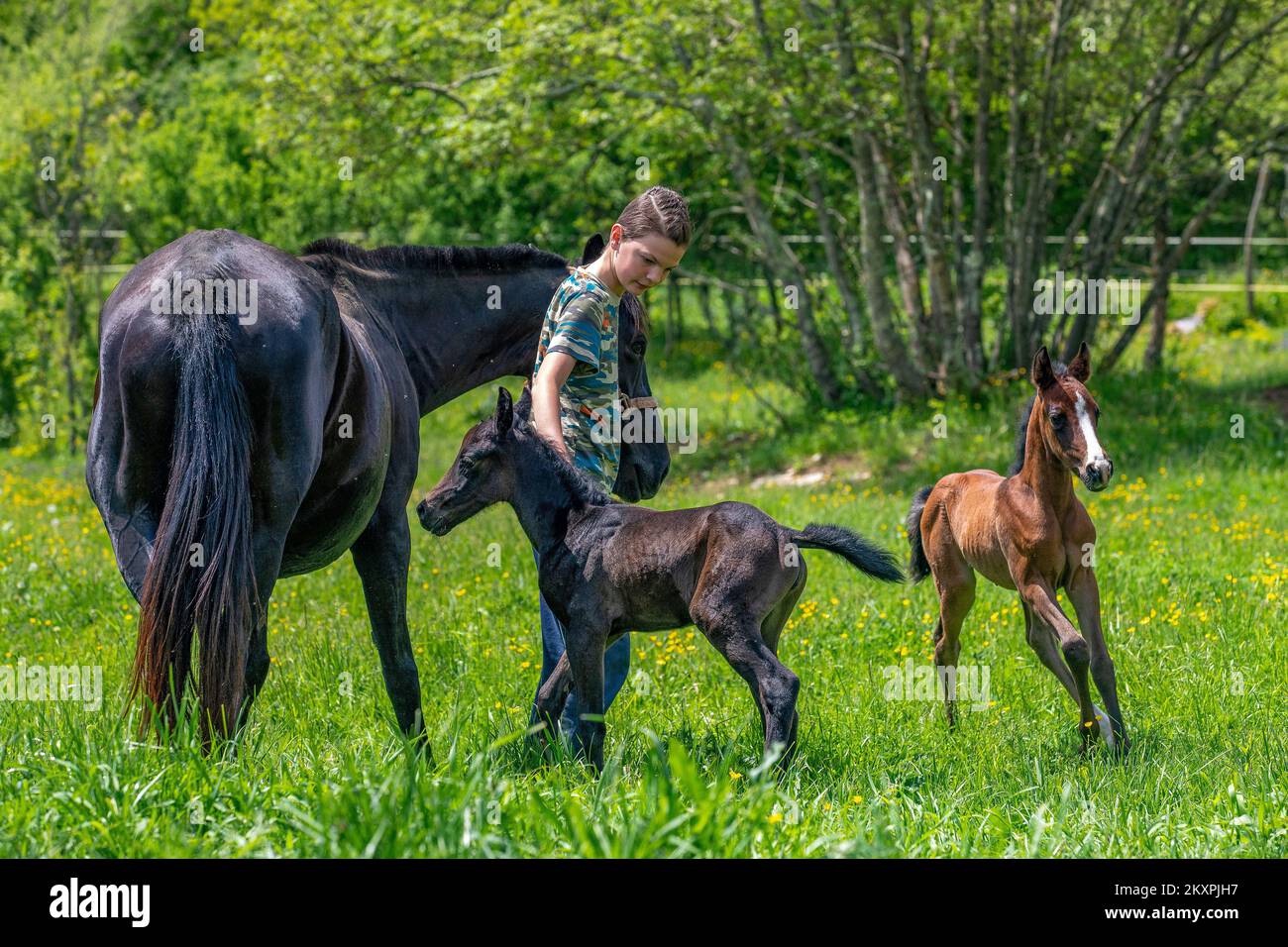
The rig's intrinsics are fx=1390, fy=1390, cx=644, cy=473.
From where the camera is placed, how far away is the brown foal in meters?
5.32

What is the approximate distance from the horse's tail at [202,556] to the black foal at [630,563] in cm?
92

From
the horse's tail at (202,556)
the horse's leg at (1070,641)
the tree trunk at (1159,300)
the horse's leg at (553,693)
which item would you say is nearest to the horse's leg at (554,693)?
the horse's leg at (553,693)

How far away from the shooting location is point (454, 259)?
5930 mm

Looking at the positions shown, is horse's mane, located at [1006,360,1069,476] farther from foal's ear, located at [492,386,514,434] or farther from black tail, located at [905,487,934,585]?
foal's ear, located at [492,386,514,434]

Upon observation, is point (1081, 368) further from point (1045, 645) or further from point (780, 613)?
point (780, 613)

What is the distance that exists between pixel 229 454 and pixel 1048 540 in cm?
320

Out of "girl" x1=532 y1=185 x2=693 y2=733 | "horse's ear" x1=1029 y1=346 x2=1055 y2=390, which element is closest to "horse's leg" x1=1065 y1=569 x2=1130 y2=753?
"horse's ear" x1=1029 y1=346 x2=1055 y2=390

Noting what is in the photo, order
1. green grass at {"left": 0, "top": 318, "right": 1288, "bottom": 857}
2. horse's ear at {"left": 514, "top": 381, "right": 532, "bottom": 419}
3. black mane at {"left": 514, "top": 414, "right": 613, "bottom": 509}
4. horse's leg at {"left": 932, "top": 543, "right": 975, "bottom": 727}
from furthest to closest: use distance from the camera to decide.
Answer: horse's leg at {"left": 932, "top": 543, "right": 975, "bottom": 727} < horse's ear at {"left": 514, "top": 381, "right": 532, "bottom": 419} < black mane at {"left": 514, "top": 414, "right": 613, "bottom": 509} < green grass at {"left": 0, "top": 318, "right": 1288, "bottom": 857}

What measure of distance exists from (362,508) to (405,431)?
18.0 inches

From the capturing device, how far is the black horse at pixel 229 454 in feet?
13.3

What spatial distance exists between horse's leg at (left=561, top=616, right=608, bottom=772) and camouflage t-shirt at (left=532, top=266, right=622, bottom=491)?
0.62m

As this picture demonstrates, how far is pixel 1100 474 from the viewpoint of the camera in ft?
16.9
